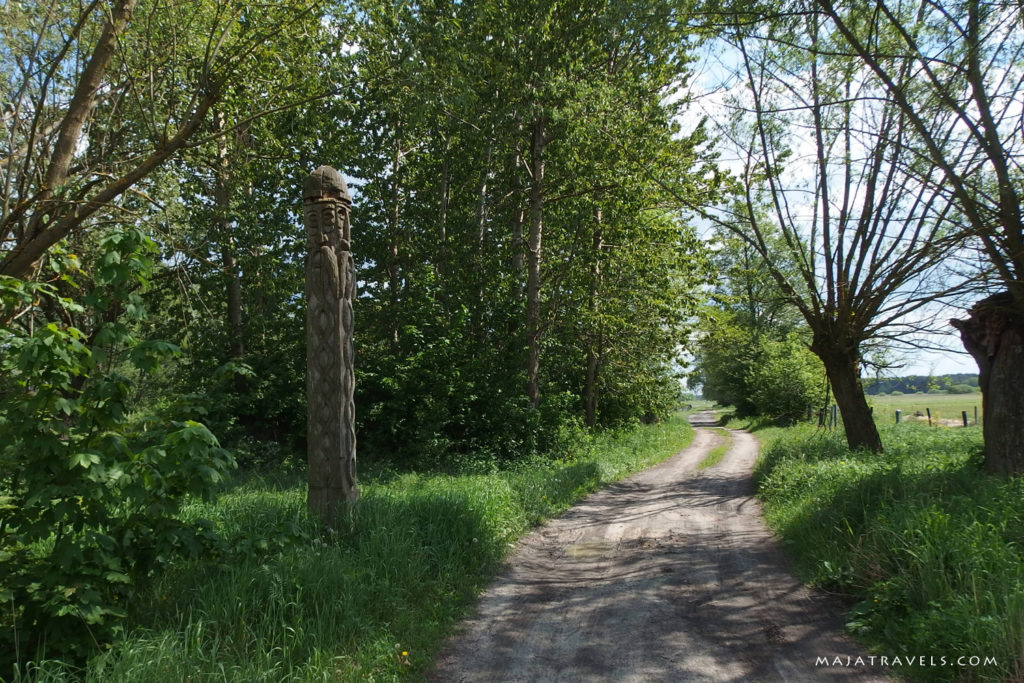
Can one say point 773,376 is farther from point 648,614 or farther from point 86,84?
point 86,84

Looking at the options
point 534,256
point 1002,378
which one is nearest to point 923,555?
point 1002,378

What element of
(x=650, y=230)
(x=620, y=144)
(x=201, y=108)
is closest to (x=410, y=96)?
(x=620, y=144)

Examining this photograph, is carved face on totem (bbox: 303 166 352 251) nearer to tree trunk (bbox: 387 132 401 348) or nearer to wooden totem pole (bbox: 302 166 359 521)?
wooden totem pole (bbox: 302 166 359 521)

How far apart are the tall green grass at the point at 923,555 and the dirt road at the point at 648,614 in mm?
334

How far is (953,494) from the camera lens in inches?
250

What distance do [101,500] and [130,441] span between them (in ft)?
1.40

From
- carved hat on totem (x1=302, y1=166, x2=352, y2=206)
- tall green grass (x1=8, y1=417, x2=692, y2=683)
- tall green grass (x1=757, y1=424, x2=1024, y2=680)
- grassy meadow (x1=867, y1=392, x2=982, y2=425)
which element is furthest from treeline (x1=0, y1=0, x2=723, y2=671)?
grassy meadow (x1=867, y1=392, x2=982, y2=425)

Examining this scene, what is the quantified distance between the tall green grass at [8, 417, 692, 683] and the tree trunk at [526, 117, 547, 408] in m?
A: 7.73

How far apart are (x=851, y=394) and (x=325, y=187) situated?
35.5 feet

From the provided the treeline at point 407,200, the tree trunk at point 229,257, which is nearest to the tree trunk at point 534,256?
the treeline at point 407,200

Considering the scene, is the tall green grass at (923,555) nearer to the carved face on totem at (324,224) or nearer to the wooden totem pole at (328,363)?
the wooden totem pole at (328,363)

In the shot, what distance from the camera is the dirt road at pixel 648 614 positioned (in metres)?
4.15

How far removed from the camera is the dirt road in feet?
13.6

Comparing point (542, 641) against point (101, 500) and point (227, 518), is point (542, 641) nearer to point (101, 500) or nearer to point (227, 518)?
point (101, 500)
